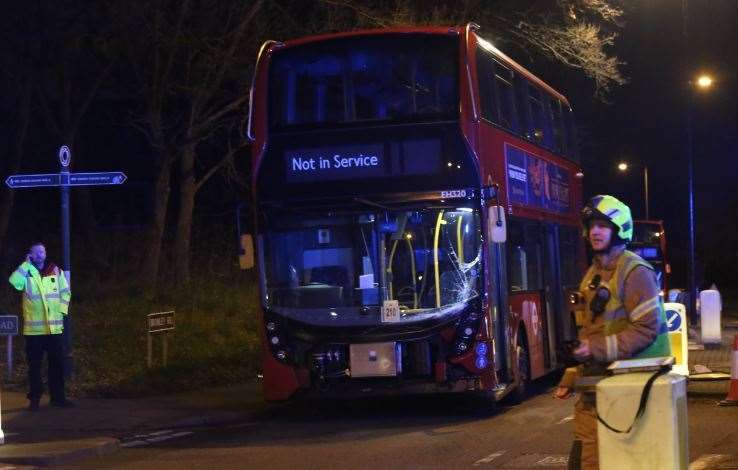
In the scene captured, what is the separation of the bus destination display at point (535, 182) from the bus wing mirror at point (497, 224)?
5.05 feet

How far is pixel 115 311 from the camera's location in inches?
907

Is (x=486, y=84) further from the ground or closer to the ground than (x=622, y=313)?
further from the ground

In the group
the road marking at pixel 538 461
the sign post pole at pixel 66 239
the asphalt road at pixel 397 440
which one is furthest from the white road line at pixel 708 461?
the sign post pole at pixel 66 239

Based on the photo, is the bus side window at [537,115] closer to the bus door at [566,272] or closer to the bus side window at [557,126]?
the bus side window at [557,126]

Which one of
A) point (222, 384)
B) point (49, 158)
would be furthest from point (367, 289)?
point (49, 158)

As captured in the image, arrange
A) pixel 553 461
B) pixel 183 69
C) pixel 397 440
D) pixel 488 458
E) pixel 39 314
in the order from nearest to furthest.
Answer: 1. pixel 553 461
2. pixel 488 458
3. pixel 397 440
4. pixel 39 314
5. pixel 183 69

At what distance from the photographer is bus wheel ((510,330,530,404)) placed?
15156 mm

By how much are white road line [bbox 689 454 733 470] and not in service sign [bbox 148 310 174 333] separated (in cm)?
982

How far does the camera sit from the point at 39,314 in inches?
595

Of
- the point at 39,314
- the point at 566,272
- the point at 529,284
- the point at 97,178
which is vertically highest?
the point at 97,178

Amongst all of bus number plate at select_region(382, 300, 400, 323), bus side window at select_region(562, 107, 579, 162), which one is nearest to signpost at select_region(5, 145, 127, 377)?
bus number plate at select_region(382, 300, 400, 323)

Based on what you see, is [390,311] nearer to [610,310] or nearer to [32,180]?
[32,180]

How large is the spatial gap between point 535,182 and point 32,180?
7033 millimetres

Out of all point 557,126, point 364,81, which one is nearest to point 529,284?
point 364,81
